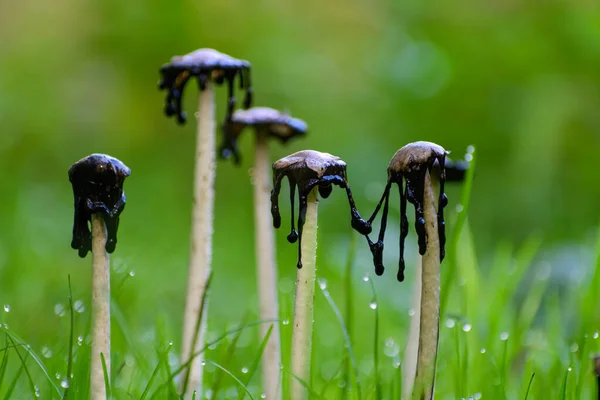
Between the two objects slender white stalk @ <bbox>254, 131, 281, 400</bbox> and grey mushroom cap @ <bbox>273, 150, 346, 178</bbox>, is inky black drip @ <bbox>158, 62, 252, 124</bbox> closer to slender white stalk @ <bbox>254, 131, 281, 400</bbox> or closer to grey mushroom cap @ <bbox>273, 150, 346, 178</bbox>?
slender white stalk @ <bbox>254, 131, 281, 400</bbox>

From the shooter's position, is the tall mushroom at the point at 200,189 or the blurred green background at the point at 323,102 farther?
the blurred green background at the point at 323,102

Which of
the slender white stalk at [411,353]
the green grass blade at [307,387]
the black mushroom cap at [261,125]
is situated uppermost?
A: the black mushroom cap at [261,125]

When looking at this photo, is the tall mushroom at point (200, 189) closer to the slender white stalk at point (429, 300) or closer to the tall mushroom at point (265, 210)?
the tall mushroom at point (265, 210)

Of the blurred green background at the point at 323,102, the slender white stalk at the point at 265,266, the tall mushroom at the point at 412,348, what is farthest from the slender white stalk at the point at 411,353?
the blurred green background at the point at 323,102

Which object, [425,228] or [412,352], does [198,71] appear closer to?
[425,228]

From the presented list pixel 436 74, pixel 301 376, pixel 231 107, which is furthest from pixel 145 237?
pixel 301 376

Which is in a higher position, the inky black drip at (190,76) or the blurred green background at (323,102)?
the blurred green background at (323,102)

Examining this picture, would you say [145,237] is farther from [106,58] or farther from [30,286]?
[106,58]
